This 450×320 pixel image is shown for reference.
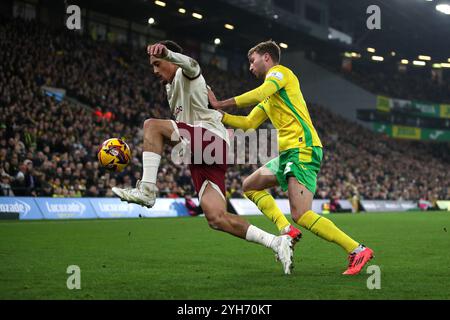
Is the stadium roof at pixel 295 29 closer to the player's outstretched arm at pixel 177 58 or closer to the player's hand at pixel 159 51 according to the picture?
the player's outstretched arm at pixel 177 58

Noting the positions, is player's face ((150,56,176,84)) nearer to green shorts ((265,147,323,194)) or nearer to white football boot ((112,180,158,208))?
white football boot ((112,180,158,208))

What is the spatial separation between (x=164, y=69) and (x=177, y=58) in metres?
0.64

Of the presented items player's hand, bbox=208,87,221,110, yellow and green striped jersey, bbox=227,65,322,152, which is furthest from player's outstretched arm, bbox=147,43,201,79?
yellow and green striped jersey, bbox=227,65,322,152

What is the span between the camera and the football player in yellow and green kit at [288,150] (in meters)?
7.08

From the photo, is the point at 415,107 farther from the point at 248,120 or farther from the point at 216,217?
the point at 216,217

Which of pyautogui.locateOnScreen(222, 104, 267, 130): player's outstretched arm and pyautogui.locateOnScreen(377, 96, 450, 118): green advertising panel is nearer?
pyautogui.locateOnScreen(222, 104, 267, 130): player's outstretched arm

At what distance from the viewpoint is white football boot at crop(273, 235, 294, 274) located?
687 centimetres

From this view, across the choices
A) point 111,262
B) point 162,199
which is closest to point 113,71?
point 162,199

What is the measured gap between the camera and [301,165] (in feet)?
23.9

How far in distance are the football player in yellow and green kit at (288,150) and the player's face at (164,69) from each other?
0.55m

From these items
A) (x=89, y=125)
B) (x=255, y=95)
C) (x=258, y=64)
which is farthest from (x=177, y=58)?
(x=89, y=125)

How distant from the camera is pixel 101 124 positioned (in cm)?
2789

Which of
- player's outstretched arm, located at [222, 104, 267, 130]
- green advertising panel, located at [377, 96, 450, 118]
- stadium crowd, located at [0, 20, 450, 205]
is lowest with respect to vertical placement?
player's outstretched arm, located at [222, 104, 267, 130]

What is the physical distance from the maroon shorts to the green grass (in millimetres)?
1076
